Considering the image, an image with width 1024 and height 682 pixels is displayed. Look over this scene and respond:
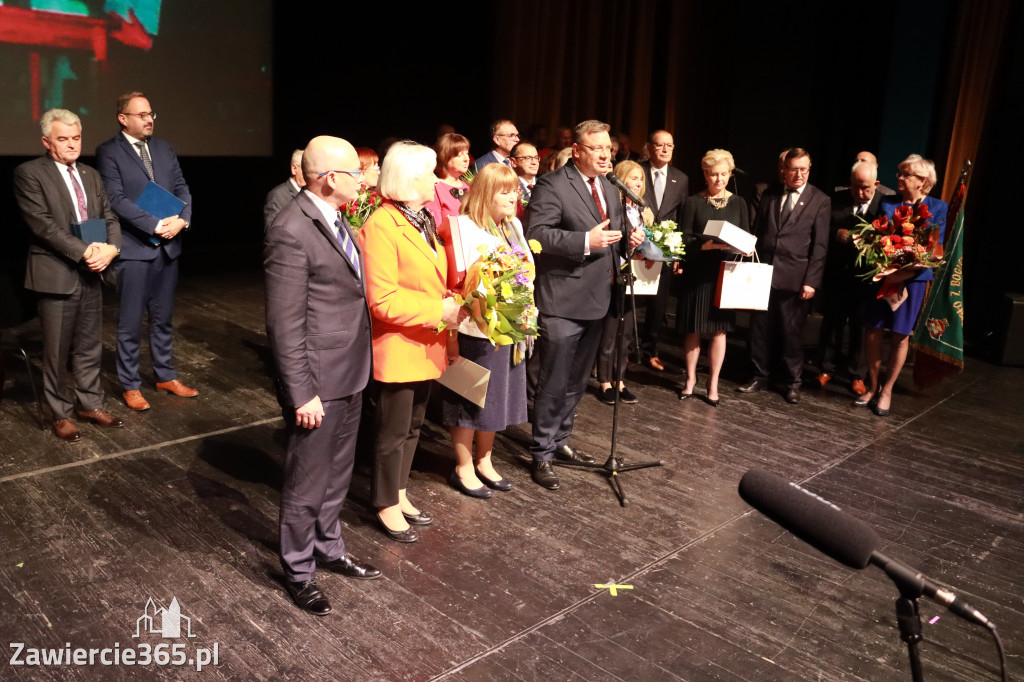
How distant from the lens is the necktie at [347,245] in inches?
117

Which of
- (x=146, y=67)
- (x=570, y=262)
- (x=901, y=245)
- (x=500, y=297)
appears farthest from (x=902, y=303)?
(x=146, y=67)

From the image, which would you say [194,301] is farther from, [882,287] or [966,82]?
[966,82]

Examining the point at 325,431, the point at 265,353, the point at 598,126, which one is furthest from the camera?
the point at 265,353

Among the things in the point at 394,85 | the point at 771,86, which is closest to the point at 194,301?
the point at 394,85

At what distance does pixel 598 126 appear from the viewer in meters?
4.16

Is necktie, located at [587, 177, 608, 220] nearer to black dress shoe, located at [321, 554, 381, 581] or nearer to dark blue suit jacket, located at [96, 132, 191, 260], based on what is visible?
black dress shoe, located at [321, 554, 381, 581]

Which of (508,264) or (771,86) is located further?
(771,86)

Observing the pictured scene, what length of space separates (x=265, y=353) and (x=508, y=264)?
3290 mm

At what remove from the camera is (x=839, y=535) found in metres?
1.47

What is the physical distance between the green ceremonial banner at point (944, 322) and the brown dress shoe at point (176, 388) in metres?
4.76

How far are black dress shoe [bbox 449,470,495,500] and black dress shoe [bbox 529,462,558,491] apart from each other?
27 cm

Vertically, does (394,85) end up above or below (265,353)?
above

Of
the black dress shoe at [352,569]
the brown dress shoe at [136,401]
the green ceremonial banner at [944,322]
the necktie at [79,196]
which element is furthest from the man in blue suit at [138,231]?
the green ceremonial banner at [944,322]

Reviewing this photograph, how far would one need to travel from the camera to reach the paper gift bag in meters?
5.43
